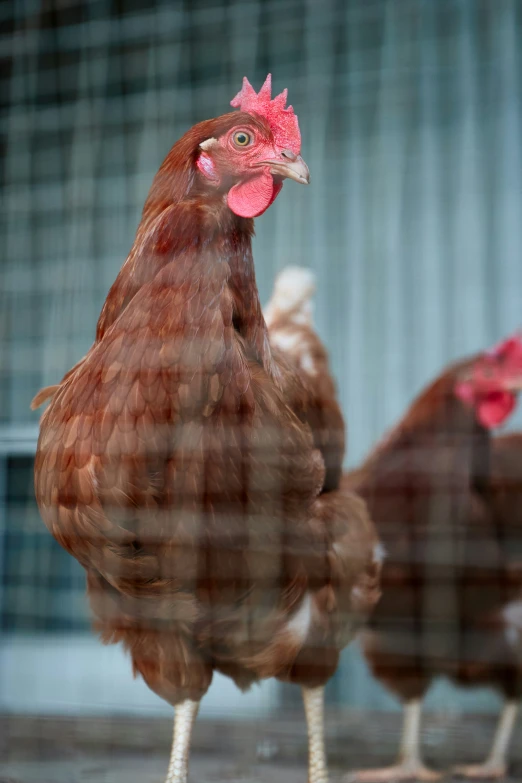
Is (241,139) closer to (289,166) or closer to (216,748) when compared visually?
(289,166)

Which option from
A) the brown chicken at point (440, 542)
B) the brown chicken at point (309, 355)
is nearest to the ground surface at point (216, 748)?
the brown chicken at point (440, 542)

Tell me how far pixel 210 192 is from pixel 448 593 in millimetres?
839

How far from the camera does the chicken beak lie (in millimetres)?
874

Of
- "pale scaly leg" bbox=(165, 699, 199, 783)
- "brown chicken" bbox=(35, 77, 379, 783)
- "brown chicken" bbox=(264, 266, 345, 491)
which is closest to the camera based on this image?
"brown chicken" bbox=(35, 77, 379, 783)

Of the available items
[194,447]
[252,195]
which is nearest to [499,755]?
[194,447]

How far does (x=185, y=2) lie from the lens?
5.15 ft

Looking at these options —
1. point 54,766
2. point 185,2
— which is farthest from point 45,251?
point 54,766

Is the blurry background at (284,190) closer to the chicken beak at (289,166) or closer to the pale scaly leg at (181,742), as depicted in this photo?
the pale scaly leg at (181,742)

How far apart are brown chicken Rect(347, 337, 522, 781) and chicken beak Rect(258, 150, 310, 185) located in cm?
71

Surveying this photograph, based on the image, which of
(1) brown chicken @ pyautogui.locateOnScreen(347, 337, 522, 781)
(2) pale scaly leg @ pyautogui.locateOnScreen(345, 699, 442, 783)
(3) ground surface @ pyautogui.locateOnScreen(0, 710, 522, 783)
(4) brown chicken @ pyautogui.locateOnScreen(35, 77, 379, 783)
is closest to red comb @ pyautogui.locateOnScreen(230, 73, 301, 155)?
(4) brown chicken @ pyautogui.locateOnScreen(35, 77, 379, 783)

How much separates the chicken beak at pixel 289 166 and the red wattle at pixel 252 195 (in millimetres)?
11

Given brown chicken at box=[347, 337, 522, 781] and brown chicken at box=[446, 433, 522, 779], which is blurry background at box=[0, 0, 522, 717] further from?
brown chicken at box=[446, 433, 522, 779]

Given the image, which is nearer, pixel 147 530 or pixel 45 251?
pixel 147 530

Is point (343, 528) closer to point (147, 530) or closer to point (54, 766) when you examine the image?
point (147, 530)
